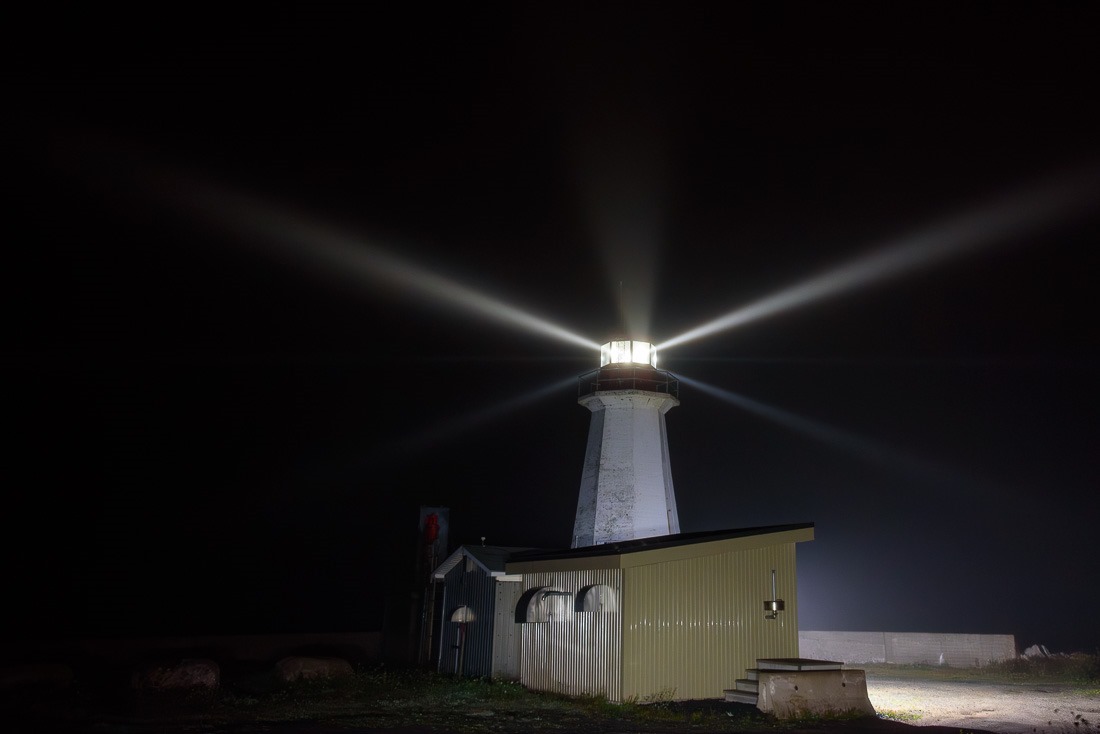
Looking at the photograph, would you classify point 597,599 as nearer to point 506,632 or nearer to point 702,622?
point 702,622

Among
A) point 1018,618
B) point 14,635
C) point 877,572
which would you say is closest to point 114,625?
point 14,635

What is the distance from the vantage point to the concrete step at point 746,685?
11.8 metres

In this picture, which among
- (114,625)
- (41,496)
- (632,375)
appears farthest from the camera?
(41,496)

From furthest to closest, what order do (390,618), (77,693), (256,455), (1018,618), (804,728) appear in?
(256,455)
(1018,618)
(390,618)
(77,693)
(804,728)

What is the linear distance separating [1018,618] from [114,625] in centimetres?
3655

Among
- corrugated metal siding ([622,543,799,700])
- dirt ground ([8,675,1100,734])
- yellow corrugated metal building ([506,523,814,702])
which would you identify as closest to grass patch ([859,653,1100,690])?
dirt ground ([8,675,1100,734])

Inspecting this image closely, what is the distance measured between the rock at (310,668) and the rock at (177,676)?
1.46 metres

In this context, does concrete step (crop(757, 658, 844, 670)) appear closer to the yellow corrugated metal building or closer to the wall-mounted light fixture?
the yellow corrugated metal building

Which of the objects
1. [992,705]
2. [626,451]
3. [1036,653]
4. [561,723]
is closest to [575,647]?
[561,723]

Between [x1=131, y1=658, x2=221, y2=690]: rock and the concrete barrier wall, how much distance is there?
18.0 meters

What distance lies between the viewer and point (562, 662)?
1336 cm

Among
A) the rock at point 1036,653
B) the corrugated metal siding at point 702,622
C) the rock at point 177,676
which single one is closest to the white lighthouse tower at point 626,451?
the corrugated metal siding at point 702,622

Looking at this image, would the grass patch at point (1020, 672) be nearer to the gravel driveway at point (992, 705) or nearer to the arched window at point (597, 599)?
the gravel driveway at point (992, 705)

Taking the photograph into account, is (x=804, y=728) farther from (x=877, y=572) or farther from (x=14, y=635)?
(x=877, y=572)
